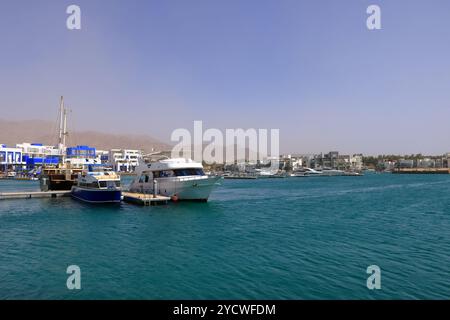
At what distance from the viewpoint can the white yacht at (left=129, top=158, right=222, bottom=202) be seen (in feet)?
137

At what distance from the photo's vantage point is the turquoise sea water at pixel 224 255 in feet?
43.8

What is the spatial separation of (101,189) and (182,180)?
10.7 meters

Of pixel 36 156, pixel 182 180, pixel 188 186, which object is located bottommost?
pixel 188 186

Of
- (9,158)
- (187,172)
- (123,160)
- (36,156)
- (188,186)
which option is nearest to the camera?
(188,186)

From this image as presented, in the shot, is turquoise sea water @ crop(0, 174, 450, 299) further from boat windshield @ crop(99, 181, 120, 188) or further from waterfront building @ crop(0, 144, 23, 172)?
waterfront building @ crop(0, 144, 23, 172)

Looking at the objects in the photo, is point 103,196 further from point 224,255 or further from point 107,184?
point 224,255

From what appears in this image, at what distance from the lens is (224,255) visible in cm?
1852

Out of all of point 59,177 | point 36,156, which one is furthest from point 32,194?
point 36,156

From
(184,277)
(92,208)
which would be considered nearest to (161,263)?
(184,277)

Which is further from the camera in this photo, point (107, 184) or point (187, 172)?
point (107, 184)

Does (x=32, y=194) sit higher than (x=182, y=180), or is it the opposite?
(x=182, y=180)
